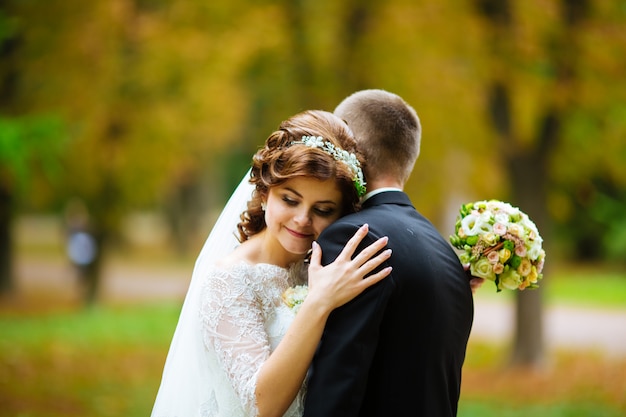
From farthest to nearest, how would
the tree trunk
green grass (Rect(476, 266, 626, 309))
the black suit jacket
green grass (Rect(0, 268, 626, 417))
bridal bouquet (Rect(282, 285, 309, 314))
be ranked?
green grass (Rect(476, 266, 626, 309)), the tree trunk, green grass (Rect(0, 268, 626, 417)), bridal bouquet (Rect(282, 285, 309, 314)), the black suit jacket

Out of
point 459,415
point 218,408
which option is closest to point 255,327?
point 218,408

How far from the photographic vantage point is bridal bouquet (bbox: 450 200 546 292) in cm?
317

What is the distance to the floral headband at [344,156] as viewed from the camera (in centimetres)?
303

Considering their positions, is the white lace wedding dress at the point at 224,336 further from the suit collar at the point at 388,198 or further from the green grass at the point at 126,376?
the green grass at the point at 126,376

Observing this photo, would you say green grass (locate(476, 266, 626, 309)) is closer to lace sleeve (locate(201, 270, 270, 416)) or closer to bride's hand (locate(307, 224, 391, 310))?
lace sleeve (locate(201, 270, 270, 416))

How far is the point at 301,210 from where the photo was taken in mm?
3102

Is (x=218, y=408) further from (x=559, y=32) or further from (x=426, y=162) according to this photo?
(x=426, y=162)

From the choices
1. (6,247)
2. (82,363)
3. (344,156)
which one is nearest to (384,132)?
(344,156)

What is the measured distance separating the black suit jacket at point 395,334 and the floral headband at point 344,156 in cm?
13

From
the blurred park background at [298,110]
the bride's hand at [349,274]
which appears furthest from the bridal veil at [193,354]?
the blurred park background at [298,110]

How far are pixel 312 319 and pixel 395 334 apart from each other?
1.00 ft

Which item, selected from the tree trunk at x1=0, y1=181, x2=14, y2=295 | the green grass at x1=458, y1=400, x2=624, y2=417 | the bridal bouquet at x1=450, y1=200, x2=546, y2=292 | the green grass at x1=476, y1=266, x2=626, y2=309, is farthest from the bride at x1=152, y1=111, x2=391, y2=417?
the tree trunk at x1=0, y1=181, x2=14, y2=295

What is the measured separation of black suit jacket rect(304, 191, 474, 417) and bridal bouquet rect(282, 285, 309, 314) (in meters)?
0.33

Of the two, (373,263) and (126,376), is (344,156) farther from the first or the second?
(126,376)
